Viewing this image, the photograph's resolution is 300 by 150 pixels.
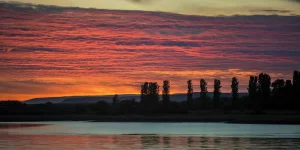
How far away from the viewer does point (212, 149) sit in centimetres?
5088

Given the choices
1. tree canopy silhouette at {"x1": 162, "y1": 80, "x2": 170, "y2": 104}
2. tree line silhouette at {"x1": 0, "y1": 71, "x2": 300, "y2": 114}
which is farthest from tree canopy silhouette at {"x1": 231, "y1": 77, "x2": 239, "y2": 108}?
tree canopy silhouette at {"x1": 162, "y1": 80, "x2": 170, "y2": 104}

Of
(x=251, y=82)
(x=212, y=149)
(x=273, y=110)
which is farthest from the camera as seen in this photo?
(x=251, y=82)

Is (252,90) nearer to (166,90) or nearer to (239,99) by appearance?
(239,99)

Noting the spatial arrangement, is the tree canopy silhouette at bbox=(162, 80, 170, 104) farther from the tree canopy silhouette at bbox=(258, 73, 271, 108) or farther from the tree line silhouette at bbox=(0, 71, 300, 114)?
the tree canopy silhouette at bbox=(258, 73, 271, 108)

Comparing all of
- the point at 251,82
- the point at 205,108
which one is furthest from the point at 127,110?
the point at 251,82

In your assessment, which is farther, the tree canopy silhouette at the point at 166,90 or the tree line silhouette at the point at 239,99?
the tree canopy silhouette at the point at 166,90

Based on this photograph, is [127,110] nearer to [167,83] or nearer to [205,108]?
[167,83]

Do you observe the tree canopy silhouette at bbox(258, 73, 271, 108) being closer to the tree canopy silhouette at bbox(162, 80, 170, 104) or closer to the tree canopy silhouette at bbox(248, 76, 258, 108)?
the tree canopy silhouette at bbox(248, 76, 258, 108)

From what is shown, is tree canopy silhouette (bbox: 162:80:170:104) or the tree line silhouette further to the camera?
tree canopy silhouette (bbox: 162:80:170:104)

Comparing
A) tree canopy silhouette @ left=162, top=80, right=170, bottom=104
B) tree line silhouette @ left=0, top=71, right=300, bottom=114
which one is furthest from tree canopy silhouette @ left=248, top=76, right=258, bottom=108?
tree canopy silhouette @ left=162, top=80, right=170, bottom=104

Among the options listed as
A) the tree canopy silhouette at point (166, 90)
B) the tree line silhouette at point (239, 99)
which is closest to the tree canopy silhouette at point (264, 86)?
the tree line silhouette at point (239, 99)

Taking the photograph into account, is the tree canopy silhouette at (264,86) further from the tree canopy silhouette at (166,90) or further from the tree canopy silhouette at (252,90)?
the tree canopy silhouette at (166,90)

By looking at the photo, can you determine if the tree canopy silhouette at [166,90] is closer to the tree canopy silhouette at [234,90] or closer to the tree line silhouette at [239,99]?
the tree line silhouette at [239,99]

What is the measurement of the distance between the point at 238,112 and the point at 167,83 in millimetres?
39015
